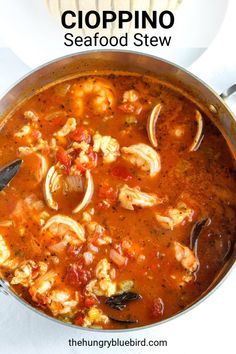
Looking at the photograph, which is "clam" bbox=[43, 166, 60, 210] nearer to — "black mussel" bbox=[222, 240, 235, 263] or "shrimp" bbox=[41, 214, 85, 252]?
"shrimp" bbox=[41, 214, 85, 252]

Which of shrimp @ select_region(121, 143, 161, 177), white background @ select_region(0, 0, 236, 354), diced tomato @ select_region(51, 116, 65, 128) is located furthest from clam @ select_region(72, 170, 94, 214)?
white background @ select_region(0, 0, 236, 354)

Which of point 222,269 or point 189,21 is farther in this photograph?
point 189,21

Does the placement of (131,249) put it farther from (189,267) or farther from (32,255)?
(32,255)

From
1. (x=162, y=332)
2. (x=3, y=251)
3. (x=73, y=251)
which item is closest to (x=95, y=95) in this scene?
(x=73, y=251)

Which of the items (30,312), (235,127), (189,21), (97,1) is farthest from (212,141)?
(30,312)

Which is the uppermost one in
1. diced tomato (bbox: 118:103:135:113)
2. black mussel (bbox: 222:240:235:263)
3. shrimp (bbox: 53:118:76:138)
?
diced tomato (bbox: 118:103:135:113)

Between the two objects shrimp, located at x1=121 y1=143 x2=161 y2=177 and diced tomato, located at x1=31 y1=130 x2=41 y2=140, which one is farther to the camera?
diced tomato, located at x1=31 y1=130 x2=41 y2=140

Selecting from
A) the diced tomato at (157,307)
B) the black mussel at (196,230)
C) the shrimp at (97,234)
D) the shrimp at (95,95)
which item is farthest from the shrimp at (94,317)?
the shrimp at (95,95)
